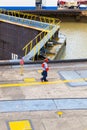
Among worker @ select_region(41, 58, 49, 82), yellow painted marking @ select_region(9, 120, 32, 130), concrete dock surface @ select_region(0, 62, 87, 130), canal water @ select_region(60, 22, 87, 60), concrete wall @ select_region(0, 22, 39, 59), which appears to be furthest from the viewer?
canal water @ select_region(60, 22, 87, 60)

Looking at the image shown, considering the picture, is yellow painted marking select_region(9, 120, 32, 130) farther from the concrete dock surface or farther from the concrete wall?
the concrete wall

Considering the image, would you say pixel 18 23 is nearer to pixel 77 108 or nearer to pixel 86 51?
pixel 86 51

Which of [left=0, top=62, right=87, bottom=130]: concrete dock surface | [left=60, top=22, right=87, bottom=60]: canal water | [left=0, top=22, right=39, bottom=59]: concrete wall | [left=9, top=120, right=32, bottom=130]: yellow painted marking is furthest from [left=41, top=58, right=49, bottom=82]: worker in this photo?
[left=0, top=22, right=39, bottom=59]: concrete wall

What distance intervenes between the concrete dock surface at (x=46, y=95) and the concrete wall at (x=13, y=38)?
12718 millimetres

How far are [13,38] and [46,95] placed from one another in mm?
20056

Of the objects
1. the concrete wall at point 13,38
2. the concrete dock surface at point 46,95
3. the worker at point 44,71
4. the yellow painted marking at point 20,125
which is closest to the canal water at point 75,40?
the concrete wall at point 13,38

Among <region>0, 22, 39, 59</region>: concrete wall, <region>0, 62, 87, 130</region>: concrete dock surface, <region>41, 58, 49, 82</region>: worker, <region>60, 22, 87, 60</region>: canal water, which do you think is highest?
<region>41, 58, 49, 82</region>: worker

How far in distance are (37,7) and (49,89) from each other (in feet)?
139

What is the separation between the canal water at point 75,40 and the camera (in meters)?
33.4

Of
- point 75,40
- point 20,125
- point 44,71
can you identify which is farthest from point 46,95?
point 75,40

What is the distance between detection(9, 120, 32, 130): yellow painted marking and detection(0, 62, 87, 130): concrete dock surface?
14 centimetres

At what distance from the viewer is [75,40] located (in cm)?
4047

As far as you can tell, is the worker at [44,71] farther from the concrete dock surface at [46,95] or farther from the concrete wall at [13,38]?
the concrete wall at [13,38]

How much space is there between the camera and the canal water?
110 ft
